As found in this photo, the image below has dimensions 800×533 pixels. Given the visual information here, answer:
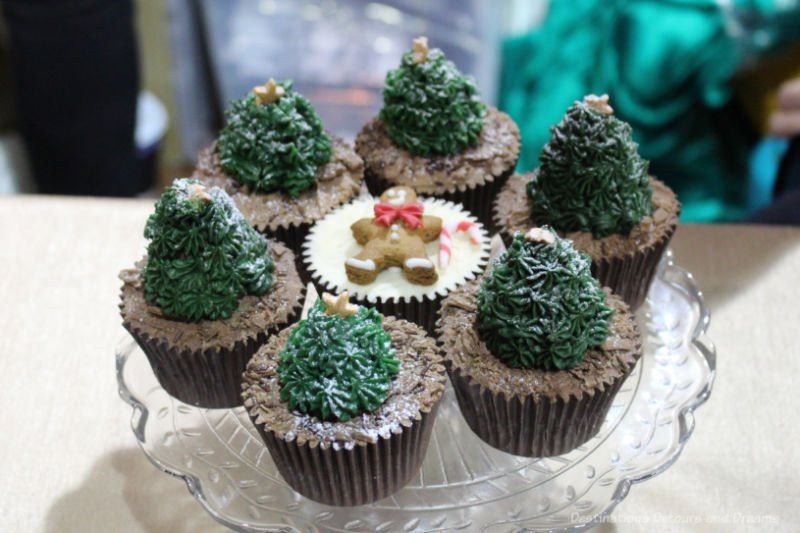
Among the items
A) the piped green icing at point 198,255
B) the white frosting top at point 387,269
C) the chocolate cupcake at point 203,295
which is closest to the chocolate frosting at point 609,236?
the white frosting top at point 387,269

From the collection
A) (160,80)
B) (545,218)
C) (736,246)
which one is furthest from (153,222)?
(160,80)

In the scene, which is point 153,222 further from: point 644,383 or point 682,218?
point 682,218

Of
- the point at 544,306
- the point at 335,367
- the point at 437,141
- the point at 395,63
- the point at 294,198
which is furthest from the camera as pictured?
the point at 395,63

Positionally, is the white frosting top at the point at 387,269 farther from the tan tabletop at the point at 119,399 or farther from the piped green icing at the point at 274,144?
the tan tabletop at the point at 119,399

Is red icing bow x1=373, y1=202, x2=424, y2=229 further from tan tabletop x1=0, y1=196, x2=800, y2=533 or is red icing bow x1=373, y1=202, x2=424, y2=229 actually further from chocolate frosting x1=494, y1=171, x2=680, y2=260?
tan tabletop x1=0, y1=196, x2=800, y2=533

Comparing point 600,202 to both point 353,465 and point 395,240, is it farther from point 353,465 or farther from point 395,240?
point 353,465

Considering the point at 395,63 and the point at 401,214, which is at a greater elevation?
the point at 395,63

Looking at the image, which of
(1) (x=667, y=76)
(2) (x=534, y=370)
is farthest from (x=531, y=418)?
(1) (x=667, y=76)
